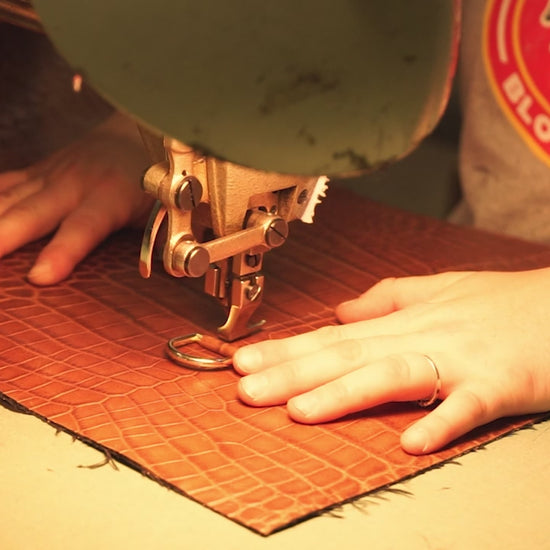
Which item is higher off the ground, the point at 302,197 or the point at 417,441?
the point at 302,197

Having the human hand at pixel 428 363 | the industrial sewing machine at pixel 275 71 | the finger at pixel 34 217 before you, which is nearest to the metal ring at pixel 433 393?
the human hand at pixel 428 363

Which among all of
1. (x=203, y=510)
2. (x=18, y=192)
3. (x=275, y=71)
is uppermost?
(x=275, y=71)

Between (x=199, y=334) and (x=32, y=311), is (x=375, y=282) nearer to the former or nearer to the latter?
(x=199, y=334)

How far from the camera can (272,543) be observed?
22.3 inches

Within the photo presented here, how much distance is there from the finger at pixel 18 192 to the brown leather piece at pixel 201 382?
0.07 metres

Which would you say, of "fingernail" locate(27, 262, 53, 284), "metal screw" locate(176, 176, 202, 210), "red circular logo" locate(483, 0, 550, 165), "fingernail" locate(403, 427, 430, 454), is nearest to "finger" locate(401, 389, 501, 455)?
"fingernail" locate(403, 427, 430, 454)

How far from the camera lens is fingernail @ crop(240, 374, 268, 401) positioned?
0.71 m

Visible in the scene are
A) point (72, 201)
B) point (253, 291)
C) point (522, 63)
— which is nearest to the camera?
point (253, 291)

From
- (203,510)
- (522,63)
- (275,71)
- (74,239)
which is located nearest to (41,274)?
(74,239)

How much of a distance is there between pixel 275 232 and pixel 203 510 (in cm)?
26

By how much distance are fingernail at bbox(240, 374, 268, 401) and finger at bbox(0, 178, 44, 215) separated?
44 cm

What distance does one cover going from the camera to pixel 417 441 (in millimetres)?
672

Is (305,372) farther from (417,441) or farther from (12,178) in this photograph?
(12,178)

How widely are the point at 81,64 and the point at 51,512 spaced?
298mm
